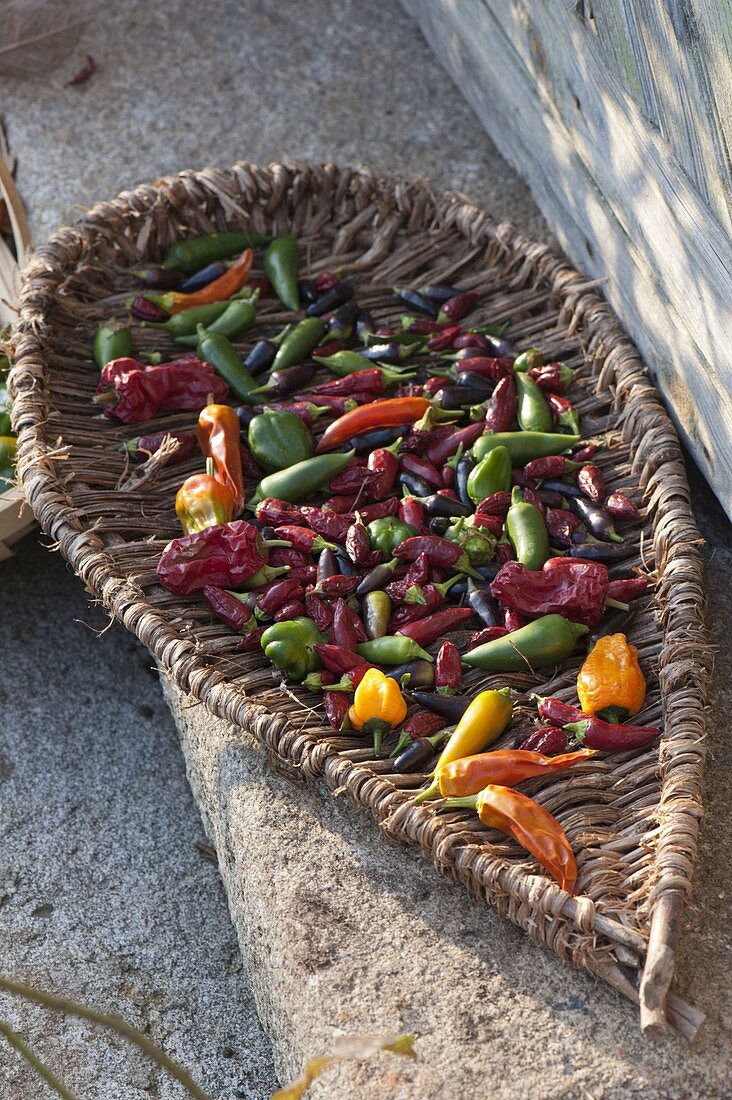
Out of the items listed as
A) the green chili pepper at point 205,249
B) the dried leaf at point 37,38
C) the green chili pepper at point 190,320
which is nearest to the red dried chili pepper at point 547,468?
A: the green chili pepper at point 190,320

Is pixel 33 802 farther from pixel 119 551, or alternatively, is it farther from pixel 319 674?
pixel 319 674

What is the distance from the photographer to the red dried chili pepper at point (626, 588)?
7.57ft

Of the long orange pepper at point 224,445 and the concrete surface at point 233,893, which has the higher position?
the long orange pepper at point 224,445

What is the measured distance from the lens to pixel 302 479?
8.41 feet

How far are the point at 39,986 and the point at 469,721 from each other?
1011mm

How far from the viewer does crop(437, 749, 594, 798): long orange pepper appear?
78.0 inches

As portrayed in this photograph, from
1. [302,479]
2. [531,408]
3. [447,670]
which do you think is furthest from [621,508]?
[302,479]

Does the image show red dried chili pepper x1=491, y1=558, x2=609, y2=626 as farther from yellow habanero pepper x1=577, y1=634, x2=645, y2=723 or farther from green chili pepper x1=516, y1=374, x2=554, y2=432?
green chili pepper x1=516, y1=374, x2=554, y2=432

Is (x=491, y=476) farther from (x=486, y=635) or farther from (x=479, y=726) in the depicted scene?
(x=479, y=726)

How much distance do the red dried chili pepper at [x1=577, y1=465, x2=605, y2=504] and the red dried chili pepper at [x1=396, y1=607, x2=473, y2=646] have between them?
435 millimetres

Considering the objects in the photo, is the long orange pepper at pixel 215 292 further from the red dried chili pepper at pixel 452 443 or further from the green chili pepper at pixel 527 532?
the green chili pepper at pixel 527 532

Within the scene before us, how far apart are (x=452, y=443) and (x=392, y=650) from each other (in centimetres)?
64

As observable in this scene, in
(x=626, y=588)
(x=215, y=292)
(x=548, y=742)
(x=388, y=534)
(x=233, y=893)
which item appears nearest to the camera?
(x=548, y=742)

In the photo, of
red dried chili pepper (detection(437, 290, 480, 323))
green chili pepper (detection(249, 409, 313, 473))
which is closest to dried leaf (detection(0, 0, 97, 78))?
red dried chili pepper (detection(437, 290, 480, 323))
